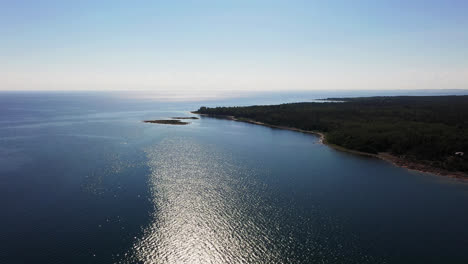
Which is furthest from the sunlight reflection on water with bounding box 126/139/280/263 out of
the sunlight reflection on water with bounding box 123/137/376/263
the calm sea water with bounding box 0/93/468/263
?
the calm sea water with bounding box 0/93/468/263

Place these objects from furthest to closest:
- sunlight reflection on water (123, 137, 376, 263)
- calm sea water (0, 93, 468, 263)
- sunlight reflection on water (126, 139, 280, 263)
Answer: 1. calm sea water (0, 93, 468, 263)
2. sunlight reflection on water (126, 139, 280, 263)
3. sunlight reflection on water (123, 137, 376, 263)

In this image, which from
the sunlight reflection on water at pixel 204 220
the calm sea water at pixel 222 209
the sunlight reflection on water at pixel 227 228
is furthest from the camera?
the calm sea water at pixel 222 209

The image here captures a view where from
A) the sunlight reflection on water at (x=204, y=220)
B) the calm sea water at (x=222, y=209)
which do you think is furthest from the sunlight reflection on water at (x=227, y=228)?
the calm sea water at (x=222, y=209)

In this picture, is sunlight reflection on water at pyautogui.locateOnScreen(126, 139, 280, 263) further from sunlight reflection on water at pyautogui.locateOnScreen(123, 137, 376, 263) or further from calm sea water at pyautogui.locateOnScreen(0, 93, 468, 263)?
calm sea water at pyautogui.locateOnScreen(0, 93, 468, 263)

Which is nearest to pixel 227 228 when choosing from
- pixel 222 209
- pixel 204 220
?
pixel 204 220

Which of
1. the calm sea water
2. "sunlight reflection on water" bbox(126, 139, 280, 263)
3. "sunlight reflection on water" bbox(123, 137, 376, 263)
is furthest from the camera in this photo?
the calm sea water

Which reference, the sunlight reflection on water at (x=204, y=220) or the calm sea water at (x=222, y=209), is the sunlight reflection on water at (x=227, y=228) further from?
the calm sea water at (x=222, y=209)

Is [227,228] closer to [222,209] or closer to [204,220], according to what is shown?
[204,220]

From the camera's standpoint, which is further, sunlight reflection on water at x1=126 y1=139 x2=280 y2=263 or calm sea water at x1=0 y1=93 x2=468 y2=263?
calm sea water at x1=0 y1=93 x2=468 y2=263
